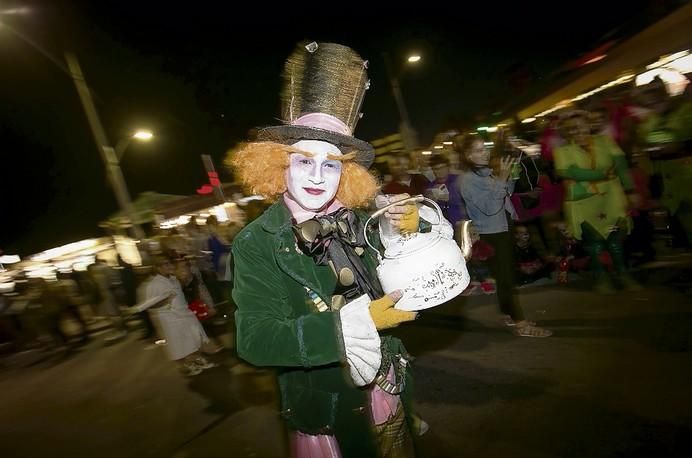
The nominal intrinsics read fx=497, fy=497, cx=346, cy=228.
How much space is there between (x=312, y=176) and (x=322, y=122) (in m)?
0.21

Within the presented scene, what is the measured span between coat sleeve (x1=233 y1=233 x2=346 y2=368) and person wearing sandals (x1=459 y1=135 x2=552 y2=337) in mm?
3317

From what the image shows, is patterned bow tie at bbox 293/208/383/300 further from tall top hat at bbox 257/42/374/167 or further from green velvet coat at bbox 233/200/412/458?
tall top hat at bbox 257/42/374/167

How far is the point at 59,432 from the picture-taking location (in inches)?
210

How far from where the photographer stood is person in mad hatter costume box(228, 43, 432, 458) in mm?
1494

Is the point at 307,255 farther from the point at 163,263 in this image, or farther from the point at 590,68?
the point at 590,68

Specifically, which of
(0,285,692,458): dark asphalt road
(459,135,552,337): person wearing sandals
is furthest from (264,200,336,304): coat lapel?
(459,135,552,337): person wearing sandals

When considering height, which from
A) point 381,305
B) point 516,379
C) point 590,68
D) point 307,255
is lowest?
point 516,379

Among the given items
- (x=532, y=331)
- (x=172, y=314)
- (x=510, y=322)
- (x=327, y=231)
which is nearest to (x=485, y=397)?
(x=532, y=331)

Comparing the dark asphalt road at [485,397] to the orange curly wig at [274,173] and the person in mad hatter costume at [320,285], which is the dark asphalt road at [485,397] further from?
the orange curly wig at [274,173]

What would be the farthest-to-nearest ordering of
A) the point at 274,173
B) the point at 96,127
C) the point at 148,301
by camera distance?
the point at 96,127
the point at 148,301
the point at 274,173

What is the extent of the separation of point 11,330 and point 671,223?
39.5 ft

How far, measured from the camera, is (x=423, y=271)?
1.50m

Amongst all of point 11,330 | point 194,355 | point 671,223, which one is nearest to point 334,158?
point 194,355

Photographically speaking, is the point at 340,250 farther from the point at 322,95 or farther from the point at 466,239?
the point at 322,95
